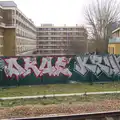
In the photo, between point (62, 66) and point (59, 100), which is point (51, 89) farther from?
point (59, 100)

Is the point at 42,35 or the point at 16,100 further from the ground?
the point at 42,35

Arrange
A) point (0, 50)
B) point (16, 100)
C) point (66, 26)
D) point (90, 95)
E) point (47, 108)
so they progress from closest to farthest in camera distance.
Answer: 1. point (47, 108)
2. point (16, 100)
3. point (90, 95)
4. point (0, 50)
5. point (66, 26)

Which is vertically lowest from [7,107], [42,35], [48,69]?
[7,107]

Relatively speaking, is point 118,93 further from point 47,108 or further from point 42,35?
point 42,35

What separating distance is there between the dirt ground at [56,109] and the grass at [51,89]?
3120mm

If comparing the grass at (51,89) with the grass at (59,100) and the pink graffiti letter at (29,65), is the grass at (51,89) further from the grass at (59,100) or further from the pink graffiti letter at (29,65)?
the grass at (59,100)

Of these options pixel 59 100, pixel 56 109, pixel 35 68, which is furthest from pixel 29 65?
pixel 56 109

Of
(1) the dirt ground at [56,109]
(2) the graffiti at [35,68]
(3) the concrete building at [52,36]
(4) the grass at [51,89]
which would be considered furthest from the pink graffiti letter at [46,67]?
(3) the concrete building at [52,36]

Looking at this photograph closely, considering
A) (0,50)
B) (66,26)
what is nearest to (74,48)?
(0,50)

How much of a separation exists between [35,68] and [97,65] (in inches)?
173

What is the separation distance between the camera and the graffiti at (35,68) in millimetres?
14898

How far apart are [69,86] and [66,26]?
128107 millimetres

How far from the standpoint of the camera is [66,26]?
141250 mm

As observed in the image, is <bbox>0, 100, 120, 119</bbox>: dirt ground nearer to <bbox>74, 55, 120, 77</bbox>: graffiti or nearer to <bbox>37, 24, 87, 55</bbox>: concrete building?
<bbox>74, 55, 120, 77</bbox>: graffiti
